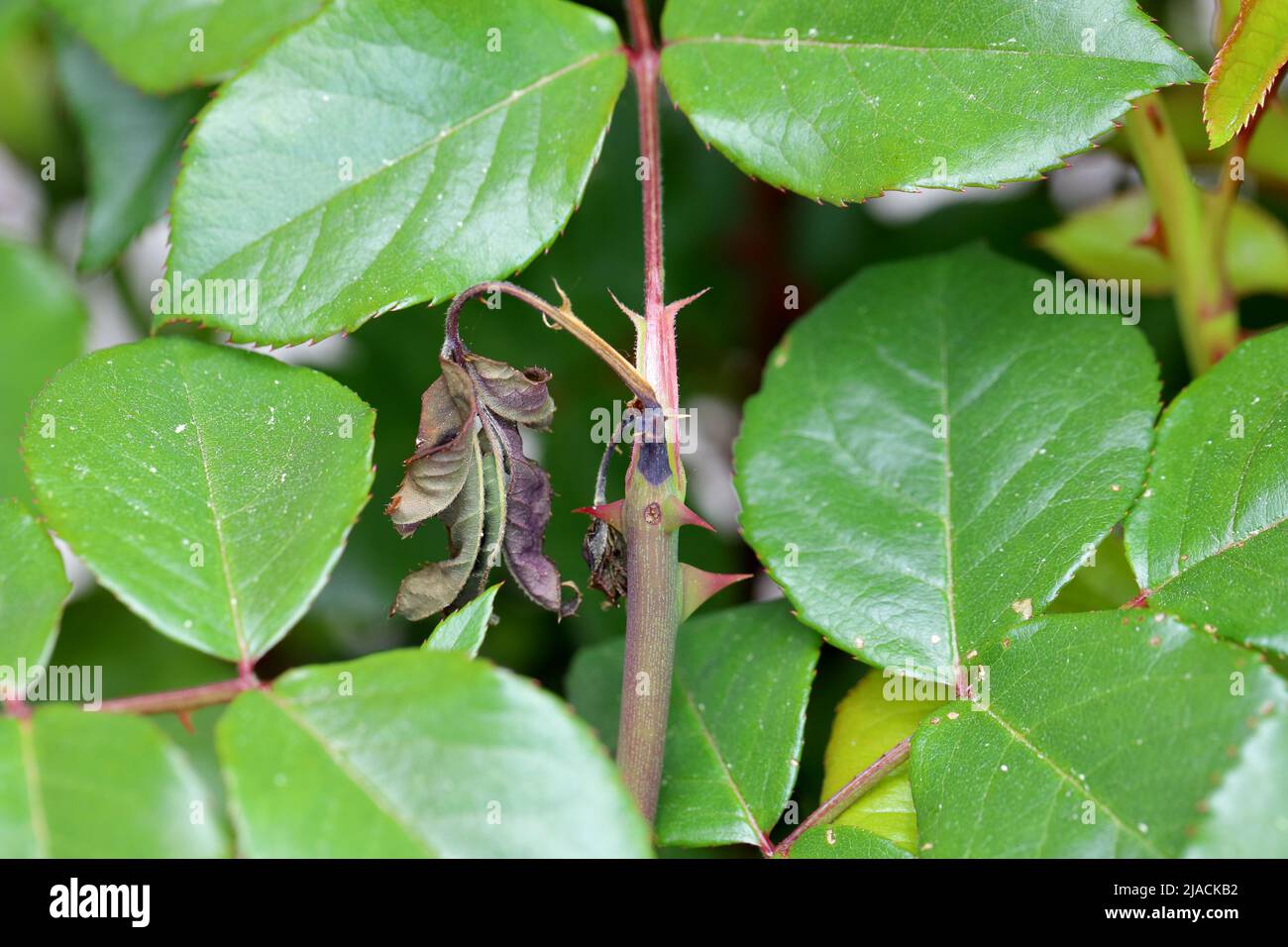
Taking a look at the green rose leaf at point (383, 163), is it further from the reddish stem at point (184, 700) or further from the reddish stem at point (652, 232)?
the reddish stem at point (184, 700)

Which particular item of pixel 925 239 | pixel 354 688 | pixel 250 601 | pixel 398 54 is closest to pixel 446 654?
pixel 354 688

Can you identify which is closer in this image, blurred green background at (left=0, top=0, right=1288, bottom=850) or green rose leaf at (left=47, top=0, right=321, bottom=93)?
green rose leaf at (left=47, top=0, right=321, bottom=93)

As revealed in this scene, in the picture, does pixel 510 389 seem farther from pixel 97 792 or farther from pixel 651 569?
pixel 97 792

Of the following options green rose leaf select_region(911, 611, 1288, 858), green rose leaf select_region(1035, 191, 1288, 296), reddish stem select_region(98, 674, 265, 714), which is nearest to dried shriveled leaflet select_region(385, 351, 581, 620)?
reddish stem select_region(98, 674, 265, 714)

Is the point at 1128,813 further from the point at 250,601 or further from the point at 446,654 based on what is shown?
the point at 250,601

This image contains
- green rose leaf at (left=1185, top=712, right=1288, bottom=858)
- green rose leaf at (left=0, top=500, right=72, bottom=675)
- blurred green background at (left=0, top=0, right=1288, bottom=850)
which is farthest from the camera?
blurred green background at (left=0, top=0, right=1288, bottom=850)

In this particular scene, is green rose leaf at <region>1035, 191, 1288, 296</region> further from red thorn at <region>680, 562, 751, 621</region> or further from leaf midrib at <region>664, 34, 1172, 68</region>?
red thorn at <region>680, 562, 751, 621</region>
